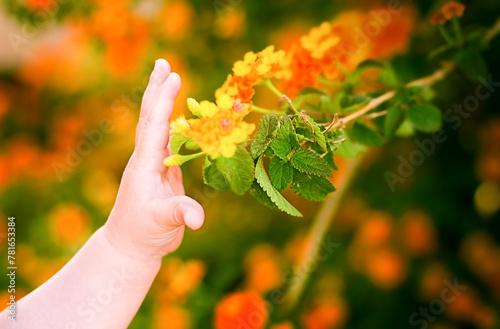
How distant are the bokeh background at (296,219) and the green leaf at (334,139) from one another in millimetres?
584

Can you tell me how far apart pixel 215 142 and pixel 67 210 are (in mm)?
1064

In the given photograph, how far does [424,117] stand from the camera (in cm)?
64

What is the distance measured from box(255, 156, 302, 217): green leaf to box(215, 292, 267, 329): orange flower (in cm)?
41

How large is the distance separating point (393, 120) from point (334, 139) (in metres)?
0.14

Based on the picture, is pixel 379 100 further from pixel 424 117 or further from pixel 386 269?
pixel 386 269

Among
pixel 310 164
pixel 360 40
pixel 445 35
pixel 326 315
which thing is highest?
pixel 360 40

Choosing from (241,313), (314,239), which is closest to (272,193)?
(241,313)

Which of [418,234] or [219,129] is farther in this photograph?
[418,234]

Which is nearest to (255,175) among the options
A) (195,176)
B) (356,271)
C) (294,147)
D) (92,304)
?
(294,147)

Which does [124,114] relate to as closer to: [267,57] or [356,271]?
[356,271]

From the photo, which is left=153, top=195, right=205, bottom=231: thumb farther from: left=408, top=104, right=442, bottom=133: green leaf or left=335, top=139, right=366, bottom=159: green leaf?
left=408, top=104, right=442, bottom=133: green leaf

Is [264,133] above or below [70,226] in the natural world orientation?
below

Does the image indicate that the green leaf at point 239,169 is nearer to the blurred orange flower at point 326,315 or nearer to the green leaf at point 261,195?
the green leaf at point 261,195

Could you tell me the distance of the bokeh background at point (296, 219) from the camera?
1189mm
